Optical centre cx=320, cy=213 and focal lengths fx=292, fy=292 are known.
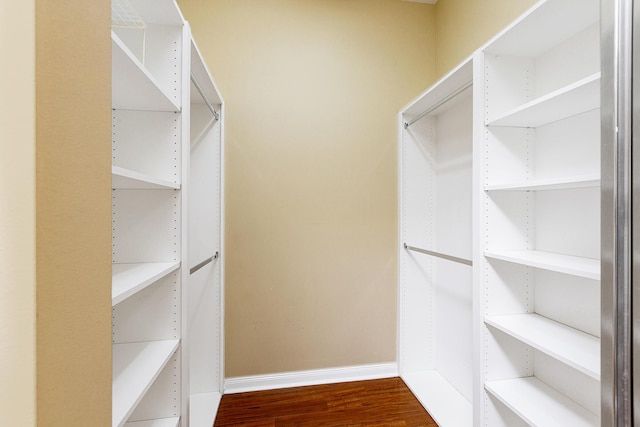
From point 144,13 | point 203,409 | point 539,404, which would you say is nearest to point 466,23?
point 144,13

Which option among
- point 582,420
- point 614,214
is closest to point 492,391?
point 582,420

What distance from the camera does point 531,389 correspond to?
4.29 feet

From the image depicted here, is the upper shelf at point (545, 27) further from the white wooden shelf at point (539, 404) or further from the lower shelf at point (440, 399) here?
the lower shelf at point (440, 399)

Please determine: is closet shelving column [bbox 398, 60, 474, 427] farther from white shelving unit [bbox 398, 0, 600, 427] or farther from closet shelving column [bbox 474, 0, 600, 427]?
closet shelving column [bbox 474, 0, 600, 427]

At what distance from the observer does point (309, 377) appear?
2133 mm

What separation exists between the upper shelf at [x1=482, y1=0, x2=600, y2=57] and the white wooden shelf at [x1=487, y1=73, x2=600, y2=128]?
29cm

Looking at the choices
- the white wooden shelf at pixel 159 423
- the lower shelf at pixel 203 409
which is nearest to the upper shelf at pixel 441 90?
the white wooden shelf at pixel 159 423

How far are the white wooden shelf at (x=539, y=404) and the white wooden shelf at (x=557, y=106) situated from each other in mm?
1190

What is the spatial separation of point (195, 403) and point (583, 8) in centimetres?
277

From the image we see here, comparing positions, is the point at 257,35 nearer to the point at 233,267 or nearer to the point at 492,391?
the point at 233,267

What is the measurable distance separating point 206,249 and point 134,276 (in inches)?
39.6

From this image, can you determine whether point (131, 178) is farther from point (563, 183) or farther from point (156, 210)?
point (563, 183)

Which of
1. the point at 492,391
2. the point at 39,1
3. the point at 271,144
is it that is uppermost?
the point at 271,144

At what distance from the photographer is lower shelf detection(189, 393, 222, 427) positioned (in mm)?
1733
